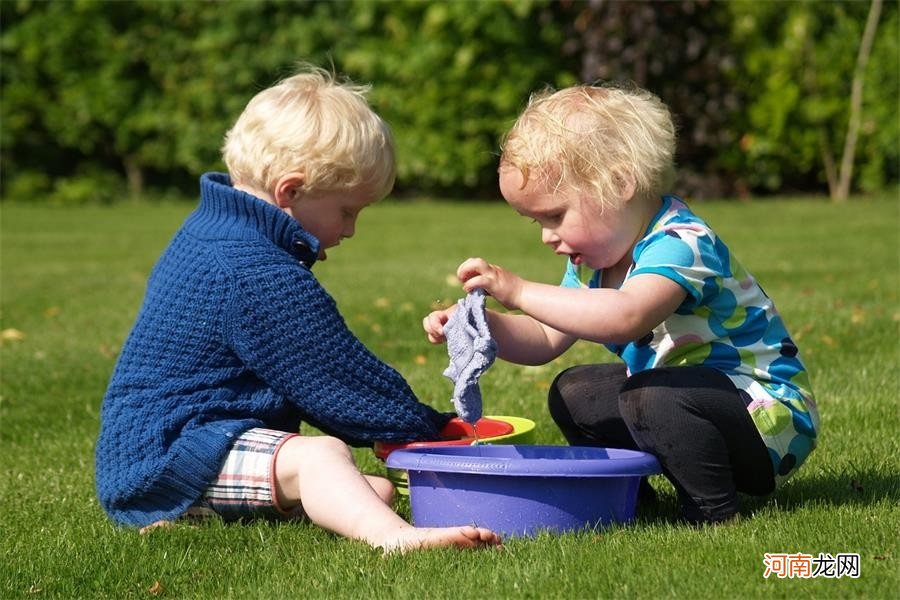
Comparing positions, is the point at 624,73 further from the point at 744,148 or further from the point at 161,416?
the point at 161,416

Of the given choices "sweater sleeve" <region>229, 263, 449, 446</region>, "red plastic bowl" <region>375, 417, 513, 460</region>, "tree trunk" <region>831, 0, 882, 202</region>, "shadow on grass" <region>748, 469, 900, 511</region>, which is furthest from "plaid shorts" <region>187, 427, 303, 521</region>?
"tree trunk" <region>831, 0, 882, 202</region>

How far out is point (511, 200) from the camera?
10.2 ft

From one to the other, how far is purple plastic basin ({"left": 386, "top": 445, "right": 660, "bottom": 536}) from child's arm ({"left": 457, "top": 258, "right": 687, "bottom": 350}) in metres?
0.29

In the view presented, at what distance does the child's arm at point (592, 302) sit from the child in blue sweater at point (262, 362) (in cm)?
46

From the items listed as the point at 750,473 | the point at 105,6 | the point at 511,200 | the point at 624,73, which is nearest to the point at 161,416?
the point at 511,200

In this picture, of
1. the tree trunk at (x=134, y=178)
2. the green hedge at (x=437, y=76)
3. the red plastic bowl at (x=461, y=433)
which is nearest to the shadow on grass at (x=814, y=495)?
the red plastic bowl at (x=461, y=433)

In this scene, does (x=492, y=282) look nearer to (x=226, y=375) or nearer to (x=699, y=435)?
(x=699, y=435)

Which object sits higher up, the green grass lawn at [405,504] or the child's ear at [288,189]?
the child's ear at [288,189]

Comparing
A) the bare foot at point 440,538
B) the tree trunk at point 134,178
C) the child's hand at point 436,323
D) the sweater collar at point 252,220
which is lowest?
the tree trunk at point 134,178

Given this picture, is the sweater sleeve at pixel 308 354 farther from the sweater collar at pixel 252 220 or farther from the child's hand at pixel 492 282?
the child's hand at pixel 492 282

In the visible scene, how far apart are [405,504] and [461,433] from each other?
24 centimetres

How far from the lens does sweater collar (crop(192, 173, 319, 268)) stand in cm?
329

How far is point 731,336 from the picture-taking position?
310cm

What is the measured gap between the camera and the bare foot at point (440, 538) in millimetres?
2781
